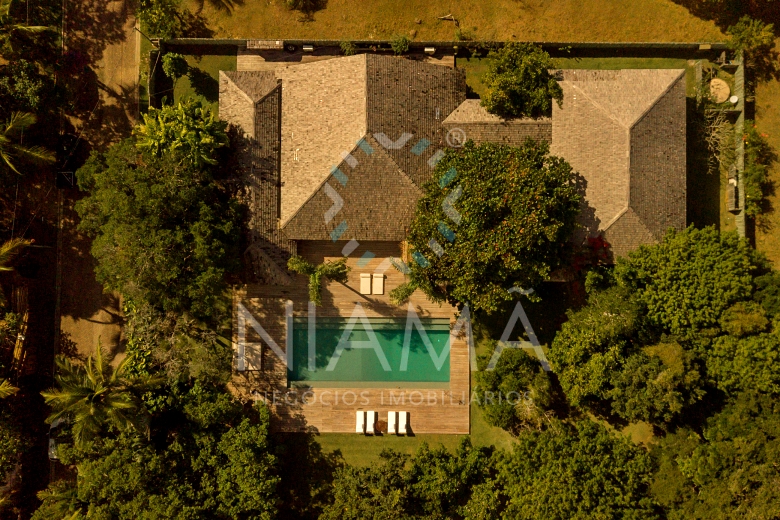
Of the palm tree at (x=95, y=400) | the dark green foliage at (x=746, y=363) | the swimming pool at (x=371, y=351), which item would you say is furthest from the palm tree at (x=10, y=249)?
the dark green foliage at (x=746, y=363)

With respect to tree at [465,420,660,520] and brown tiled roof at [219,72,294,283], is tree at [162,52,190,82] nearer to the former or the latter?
brown tiled roof at [219,72,294,283]

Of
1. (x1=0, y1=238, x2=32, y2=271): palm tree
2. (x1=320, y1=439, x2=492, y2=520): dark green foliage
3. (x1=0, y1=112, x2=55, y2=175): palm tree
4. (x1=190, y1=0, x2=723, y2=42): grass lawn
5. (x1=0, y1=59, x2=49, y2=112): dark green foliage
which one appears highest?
(x1=190, y1=0, x2=723, y2=42): grass lawn

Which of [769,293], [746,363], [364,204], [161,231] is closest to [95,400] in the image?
[161,231]

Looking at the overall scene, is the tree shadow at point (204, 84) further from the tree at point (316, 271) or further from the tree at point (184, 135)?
the tree at point (316, 271)

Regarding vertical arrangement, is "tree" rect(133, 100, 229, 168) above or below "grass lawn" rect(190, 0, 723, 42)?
below

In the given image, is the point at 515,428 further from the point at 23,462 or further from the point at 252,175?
the point at 23,462

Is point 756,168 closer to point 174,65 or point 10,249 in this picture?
point 174,65

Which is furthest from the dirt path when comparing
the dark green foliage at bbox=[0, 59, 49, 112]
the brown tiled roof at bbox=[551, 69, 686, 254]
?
the brown tiled roof at bbox=[551, 69, 686, 254]

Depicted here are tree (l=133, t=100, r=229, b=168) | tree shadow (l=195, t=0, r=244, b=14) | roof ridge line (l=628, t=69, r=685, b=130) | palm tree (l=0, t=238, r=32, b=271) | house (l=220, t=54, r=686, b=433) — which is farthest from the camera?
tree shadow (l=195, t=0, r=244, b=14)
